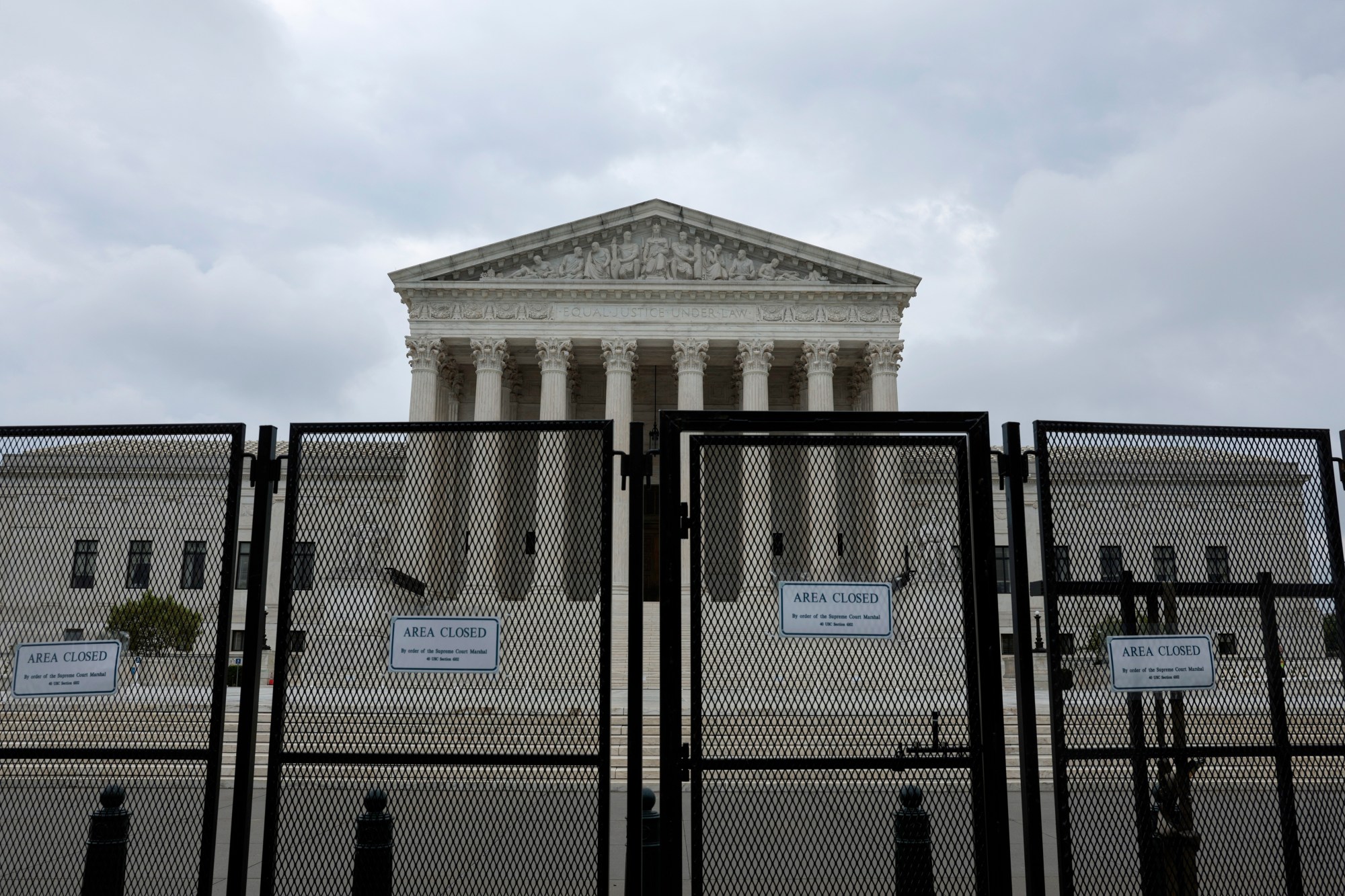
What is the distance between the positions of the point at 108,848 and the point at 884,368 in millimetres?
38907

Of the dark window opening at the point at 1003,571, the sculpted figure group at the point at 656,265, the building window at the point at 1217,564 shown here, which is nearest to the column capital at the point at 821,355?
the sculpted figure group at the point at 656,265

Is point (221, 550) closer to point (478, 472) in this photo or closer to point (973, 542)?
point (478, 472)

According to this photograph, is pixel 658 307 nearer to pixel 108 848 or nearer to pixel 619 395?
pixel 619 395

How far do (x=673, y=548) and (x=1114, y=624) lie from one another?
280cm

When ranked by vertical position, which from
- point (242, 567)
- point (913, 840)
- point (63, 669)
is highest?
point (242, 567)

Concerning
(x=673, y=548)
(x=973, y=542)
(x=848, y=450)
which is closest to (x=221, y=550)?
(x=673, y=548)

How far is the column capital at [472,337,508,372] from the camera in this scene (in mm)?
42344

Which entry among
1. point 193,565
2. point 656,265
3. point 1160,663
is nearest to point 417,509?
point 193,565

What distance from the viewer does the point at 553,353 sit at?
42.7 m

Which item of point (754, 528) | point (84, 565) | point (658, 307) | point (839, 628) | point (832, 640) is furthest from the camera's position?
point (658, 307)

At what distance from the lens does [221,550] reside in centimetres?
575

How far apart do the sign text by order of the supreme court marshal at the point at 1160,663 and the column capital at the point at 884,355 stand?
123 ft

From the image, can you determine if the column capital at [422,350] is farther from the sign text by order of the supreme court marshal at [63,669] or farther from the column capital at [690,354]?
the sign text by order of the supreme court marshal at [63,669]

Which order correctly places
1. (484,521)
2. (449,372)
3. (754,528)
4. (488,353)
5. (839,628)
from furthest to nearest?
(449,372)
(488,353)
(754,528)
(484,521)
(839,628)
